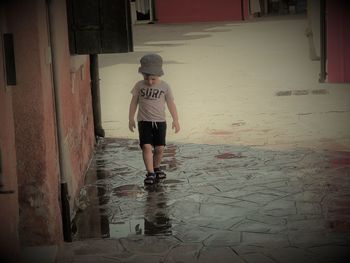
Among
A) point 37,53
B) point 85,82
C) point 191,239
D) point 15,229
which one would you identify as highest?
point 37,53

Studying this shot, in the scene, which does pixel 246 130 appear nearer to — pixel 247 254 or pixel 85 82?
Result: pixel 85 82

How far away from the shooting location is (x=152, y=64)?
717cm

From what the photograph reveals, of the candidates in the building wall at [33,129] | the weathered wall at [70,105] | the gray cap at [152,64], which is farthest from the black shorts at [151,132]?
the building wall at [33,129]

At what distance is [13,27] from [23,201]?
1.30 m

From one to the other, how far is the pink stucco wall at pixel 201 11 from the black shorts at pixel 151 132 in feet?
83.4

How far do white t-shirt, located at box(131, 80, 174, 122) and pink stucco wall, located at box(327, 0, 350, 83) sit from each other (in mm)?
7326

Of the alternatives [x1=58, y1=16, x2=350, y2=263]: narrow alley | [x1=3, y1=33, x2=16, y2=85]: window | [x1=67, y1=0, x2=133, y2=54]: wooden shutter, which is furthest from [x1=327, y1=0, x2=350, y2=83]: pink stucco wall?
[x1=3, y1=33, x2=16, y2=85]: window

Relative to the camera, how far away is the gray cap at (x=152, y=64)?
714cm

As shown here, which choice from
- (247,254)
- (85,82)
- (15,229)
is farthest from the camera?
(85,82)

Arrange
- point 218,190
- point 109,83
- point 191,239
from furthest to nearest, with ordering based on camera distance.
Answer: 1. point 109,83
2. point 218,190
3. point 191,239

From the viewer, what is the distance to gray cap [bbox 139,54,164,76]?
23.4ft

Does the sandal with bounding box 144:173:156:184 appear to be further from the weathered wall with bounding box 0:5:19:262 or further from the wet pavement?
the weathered wall with bounding box 0:5:19:262

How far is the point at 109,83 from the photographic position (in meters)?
15.3

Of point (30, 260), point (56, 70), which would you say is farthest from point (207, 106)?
point (30, 260)
